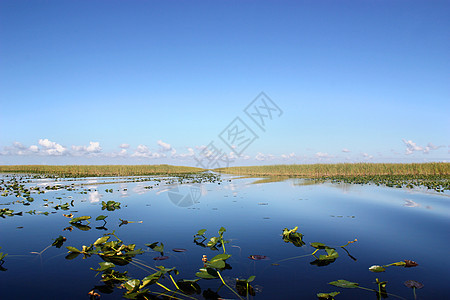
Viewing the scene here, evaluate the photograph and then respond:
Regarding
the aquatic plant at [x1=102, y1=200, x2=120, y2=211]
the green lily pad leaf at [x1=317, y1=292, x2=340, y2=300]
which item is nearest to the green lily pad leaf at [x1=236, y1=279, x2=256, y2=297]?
the green lily pad leaf at [x1=317, y1=292, x2=340, y2=300]

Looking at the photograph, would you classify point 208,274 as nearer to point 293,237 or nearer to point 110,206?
point 293,237

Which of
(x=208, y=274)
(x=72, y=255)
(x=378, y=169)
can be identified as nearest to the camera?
(x=208, y=274)

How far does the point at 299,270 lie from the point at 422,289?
1426 mm

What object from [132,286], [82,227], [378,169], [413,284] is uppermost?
[378,169]

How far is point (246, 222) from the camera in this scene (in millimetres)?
6234

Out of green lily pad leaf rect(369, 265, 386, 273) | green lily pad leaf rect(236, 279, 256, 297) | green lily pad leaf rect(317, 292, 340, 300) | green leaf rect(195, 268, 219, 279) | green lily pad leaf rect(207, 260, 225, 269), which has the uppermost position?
green lily pad leaf rect(207, 260, 225, 269)

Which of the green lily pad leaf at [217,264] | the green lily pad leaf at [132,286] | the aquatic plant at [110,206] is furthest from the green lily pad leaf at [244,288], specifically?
the aquatic plant at [110,206]

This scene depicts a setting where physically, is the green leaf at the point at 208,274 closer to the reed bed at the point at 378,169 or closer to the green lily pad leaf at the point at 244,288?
the green lily pad leaf at the point at 244,288

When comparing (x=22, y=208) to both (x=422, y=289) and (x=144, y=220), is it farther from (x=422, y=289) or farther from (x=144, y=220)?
(x=422, y=289)

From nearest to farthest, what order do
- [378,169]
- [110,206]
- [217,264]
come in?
[217,264] → [110,206] → [378,169]

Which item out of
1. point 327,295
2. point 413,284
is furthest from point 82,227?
point 413,284

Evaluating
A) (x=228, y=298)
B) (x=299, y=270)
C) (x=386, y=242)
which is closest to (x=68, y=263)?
(x=228, y=298)

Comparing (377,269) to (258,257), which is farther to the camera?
(258,257)

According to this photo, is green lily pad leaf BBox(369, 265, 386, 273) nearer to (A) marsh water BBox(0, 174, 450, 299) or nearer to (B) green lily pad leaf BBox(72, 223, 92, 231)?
(A) marsh water BBox(0, 174, 450, 299)
